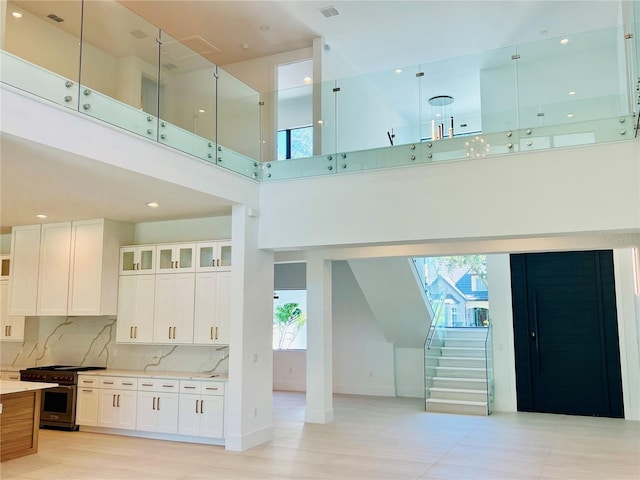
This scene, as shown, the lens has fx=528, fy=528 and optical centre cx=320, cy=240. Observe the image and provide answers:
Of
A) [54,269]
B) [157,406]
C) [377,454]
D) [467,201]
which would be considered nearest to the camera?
[467,201]

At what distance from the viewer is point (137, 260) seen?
26.1 ft

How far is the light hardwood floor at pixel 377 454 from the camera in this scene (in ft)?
18.5

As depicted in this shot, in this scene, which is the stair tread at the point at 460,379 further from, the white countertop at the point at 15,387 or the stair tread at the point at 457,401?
the white countertop at the point at 15,387

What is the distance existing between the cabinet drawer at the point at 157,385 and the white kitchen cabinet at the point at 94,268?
4.20ft

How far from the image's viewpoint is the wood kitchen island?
19.9 ft

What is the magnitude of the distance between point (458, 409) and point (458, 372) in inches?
43.2

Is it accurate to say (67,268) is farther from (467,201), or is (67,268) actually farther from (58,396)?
(467,201)

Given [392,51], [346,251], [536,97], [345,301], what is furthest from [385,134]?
[345,301]

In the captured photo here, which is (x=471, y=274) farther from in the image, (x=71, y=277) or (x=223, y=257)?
(x=71, y=277)

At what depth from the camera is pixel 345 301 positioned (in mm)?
12031

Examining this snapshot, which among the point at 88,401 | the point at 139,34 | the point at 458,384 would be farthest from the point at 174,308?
the point at 458,384

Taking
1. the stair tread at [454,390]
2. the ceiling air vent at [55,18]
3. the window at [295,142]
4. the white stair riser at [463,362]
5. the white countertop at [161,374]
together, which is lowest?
the stair tread at [454,390]

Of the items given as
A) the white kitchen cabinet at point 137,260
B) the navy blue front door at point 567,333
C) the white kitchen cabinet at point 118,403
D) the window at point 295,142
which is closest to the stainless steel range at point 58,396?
the white kitchen cabinet at point 118,403

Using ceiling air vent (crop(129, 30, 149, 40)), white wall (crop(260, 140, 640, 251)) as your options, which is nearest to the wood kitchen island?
white wall (crop(260, 140, 640, 251))
